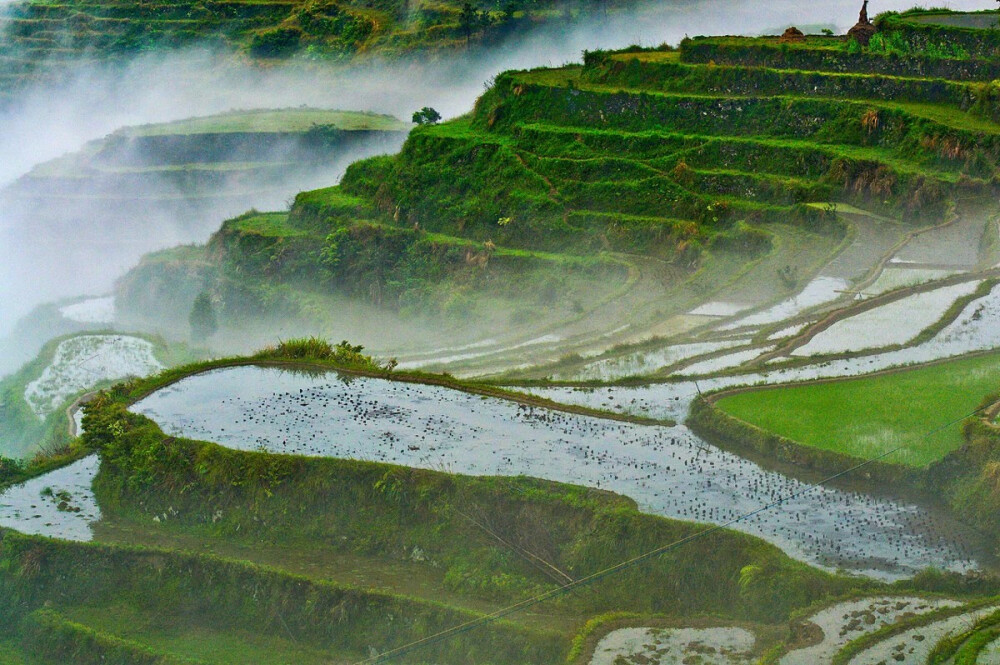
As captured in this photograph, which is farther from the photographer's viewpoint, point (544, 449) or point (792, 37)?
point (792, 37)

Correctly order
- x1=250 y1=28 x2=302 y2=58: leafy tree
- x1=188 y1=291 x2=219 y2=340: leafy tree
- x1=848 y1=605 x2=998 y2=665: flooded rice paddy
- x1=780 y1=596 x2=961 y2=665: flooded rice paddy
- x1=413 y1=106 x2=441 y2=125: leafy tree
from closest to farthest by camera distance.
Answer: x1=848 y1=605 x2=998 y2=665: flooded rice paddy → x1=780 y1=596 x2=961 y2=665: flooded rice paddy → x1=188 y1=291 x2=219 y2=340: leafy tree → x1=413 y1=106 x2=441 y2=125: leafy tree → x1=250 y1=28 x2=302 y2=58: leafy tree

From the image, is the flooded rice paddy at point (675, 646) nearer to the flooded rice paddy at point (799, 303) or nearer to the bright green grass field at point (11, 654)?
the bright green grass field at point (11, 654)

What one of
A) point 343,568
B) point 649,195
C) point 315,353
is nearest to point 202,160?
point 649,195

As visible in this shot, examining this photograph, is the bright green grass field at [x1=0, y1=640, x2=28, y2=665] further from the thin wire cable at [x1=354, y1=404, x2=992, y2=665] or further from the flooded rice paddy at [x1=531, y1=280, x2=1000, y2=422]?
the flooded rice paddy at [x1=531, y1=280, x2=1000, y2=422]

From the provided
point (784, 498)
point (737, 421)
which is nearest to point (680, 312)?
point (737, 421)

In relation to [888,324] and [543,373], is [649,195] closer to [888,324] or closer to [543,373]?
[543,373]

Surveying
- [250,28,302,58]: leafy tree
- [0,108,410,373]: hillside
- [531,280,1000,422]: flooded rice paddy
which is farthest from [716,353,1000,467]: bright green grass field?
[250,28,302,58]: leafy tree
